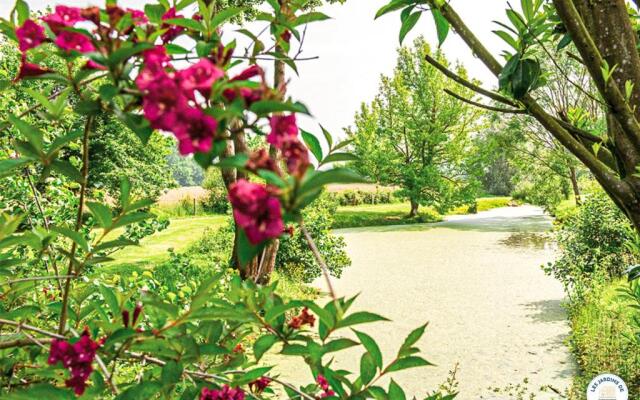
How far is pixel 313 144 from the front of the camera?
583 millimetres

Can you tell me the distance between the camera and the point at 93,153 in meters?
15.3

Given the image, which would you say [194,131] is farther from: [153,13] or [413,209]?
[413,209]

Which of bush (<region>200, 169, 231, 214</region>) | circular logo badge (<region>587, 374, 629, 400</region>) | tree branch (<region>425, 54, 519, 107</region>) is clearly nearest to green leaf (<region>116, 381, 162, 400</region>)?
tree branch (<region>425, 54, 519, 107</region>)

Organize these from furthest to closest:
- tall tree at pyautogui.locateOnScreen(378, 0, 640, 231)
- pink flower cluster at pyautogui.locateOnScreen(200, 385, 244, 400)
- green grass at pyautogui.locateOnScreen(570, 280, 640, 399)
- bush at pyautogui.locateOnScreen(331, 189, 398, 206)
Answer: bush at pyautogui.locateOnScreen(331, 189, 398, 206)
green grass at pyautogui.locateOnScreen(570, 280, 640, 399)
tall tree at pyautogui.locateOnScreen(378, 0, 640, 231)
pink flower cluster at pyautogui.locateOnScreen(200, 385, 244, 400)

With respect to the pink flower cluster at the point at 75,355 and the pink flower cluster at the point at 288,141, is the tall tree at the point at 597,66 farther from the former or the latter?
the pink flower cluster at the point at 75,355

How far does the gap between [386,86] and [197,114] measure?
1760cm

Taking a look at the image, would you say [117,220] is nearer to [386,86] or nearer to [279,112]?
[279,112]

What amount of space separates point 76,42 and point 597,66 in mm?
676

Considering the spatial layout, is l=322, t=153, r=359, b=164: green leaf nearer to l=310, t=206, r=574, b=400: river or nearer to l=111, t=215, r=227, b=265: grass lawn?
l=310, t=206, r=574, b=400: river

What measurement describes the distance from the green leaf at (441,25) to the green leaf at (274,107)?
586 mm

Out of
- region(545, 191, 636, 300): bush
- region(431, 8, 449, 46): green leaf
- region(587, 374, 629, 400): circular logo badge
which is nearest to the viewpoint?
region(431, 8, 449, 46): green leaf

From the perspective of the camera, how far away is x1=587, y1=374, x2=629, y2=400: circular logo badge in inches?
77.4

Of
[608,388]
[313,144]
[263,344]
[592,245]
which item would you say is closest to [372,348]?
[263,344]

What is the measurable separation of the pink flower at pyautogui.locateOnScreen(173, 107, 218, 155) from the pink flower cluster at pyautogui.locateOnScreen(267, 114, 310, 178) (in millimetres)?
39
